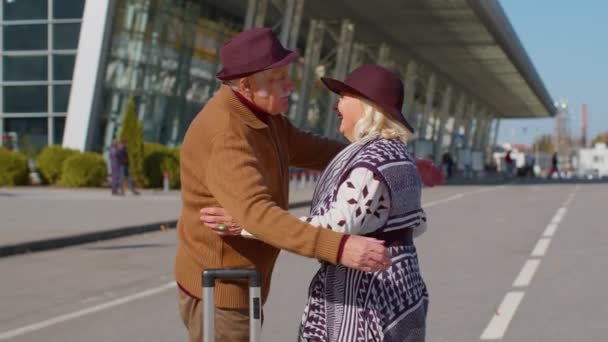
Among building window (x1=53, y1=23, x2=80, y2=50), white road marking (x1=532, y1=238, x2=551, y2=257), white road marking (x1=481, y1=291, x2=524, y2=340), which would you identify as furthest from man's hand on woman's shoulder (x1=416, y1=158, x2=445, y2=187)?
building window (x1=53, y1=23, x2=80, y2=50)

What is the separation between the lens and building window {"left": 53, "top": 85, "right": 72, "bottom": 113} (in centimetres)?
4003

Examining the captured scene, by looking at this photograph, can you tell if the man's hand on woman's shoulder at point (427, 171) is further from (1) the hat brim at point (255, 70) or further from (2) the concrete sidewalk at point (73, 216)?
(2) the concrete sidewalk at point (73, 216)

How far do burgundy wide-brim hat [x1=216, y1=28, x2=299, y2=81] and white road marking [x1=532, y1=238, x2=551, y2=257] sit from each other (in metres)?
12.1

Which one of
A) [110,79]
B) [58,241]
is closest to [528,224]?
[58,241]

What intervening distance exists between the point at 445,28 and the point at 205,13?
11391 millimetres

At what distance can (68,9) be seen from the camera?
4034 cm

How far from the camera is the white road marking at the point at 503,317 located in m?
8.80

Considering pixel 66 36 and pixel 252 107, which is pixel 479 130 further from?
pixel 252 107

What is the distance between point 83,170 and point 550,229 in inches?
805

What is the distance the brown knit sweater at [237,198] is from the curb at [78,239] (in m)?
12.5

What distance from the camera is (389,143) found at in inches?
152

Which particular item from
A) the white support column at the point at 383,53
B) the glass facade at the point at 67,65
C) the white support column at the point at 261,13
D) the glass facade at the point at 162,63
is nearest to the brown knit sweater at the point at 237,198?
the glass facade at the point at 67,65

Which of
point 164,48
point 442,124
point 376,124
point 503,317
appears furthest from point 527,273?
point 442,124

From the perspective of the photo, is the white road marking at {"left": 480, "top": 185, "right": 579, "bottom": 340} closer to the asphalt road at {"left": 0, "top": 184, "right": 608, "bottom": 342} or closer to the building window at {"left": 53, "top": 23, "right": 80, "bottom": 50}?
the asphalt road at {"left": 0, "top": 184, "right": 608, "bottom": 342}
